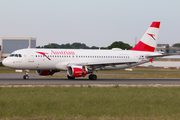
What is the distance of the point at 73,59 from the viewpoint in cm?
3822

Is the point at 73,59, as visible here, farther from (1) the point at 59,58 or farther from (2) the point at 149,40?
(2) the point at 149,40

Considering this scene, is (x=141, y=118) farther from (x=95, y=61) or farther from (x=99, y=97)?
(x=95, y=61)

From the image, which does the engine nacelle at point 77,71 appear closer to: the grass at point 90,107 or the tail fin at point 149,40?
the tail fin at point 149,40

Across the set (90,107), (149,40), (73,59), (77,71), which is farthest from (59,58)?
(90,107)

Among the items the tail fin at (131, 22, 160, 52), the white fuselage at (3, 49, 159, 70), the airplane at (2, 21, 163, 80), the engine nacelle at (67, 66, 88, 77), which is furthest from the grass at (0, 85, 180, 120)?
the tail fin at (131, 22, 160, 52)

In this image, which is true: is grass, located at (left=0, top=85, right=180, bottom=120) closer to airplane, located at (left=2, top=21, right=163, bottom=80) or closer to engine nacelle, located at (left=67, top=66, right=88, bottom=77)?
engine nacelle, located at (left=67, top=66, right=88, bottom=77)

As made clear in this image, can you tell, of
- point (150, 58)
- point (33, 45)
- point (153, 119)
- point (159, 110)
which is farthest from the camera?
point (33, 45)

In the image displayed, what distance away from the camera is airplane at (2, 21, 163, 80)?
35188 millimetres

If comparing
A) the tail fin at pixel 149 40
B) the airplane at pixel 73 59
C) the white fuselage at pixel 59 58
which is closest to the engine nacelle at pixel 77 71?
the airplane at pixel 73 59

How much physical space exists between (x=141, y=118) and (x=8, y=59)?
2588 centimetres

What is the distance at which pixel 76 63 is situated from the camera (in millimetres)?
38219

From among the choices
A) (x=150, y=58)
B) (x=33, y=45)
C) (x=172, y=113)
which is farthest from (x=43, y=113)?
(x=33, y=45)

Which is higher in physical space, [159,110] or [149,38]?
[149,38]

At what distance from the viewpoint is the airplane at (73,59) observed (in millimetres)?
35188
